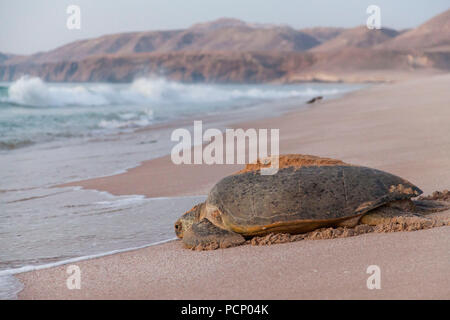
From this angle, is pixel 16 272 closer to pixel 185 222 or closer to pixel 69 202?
pixel 185 222

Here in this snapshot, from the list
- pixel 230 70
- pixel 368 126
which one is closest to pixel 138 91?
pixel 368 126

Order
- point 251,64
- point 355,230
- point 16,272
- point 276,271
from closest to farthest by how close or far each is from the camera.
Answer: point 276,271
point 16,272
point 355,230
point 251,64

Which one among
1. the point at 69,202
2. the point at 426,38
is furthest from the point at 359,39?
the point at 69,202

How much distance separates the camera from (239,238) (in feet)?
11.9

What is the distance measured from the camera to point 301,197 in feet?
11.6

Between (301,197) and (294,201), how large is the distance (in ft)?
0.20

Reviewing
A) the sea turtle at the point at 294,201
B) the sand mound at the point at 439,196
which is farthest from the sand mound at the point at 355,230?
the sand mound at the point at 439,196

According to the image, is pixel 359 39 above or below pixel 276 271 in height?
above

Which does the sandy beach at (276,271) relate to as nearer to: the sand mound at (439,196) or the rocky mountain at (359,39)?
the sand mound at (439,196)

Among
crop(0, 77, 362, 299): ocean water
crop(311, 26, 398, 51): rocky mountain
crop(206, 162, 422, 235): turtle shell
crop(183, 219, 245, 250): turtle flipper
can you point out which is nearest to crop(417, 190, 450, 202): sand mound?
crop(206, 162, 422, 235): turtle shell

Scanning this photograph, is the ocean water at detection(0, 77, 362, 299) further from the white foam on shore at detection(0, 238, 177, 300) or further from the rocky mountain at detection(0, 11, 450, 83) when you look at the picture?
the rocky mountain at detection(0, 11, 450, 83)

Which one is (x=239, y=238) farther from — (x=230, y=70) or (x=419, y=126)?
(x=230, y=70)

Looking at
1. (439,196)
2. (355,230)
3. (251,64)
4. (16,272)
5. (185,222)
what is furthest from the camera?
(251,64)

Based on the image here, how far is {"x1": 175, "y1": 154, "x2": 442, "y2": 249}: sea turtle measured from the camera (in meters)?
3.52
